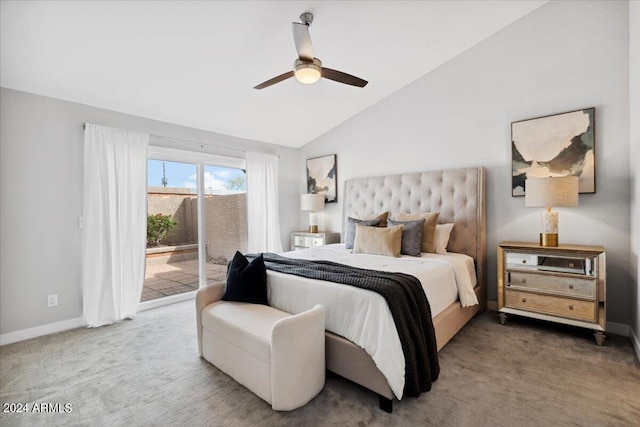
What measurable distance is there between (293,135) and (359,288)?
3745mm

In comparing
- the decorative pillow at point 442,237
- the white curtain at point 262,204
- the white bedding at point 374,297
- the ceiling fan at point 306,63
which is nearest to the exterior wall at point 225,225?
the white curtain at point 262,204

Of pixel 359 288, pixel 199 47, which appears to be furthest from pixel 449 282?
pixel 199 47

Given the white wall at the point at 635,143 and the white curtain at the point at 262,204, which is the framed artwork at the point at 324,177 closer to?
the white curtain at the point at 262,204

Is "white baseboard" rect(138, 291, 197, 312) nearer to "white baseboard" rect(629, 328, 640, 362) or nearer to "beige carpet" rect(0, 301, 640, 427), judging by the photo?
"beige carpet" rect(0, 301, 640, 427)

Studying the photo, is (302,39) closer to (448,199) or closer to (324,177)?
(448,199)

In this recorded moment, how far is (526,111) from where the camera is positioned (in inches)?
128

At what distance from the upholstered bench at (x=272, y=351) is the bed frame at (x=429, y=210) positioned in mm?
222

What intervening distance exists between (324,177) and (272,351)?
3788 mm

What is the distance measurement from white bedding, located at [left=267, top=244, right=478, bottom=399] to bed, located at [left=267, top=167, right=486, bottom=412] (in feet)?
0.18

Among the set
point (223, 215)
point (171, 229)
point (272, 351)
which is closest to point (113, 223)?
point (171, 229)

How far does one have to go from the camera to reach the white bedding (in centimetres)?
175

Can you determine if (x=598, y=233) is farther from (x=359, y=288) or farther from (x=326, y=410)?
(x=326, y=410)

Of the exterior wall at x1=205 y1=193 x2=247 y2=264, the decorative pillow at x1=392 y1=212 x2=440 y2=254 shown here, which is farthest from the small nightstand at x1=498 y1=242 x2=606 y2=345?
the exterior wall at x1=205 y1=193 x2=247 y2=264

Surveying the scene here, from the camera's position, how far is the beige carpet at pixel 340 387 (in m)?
1.74
